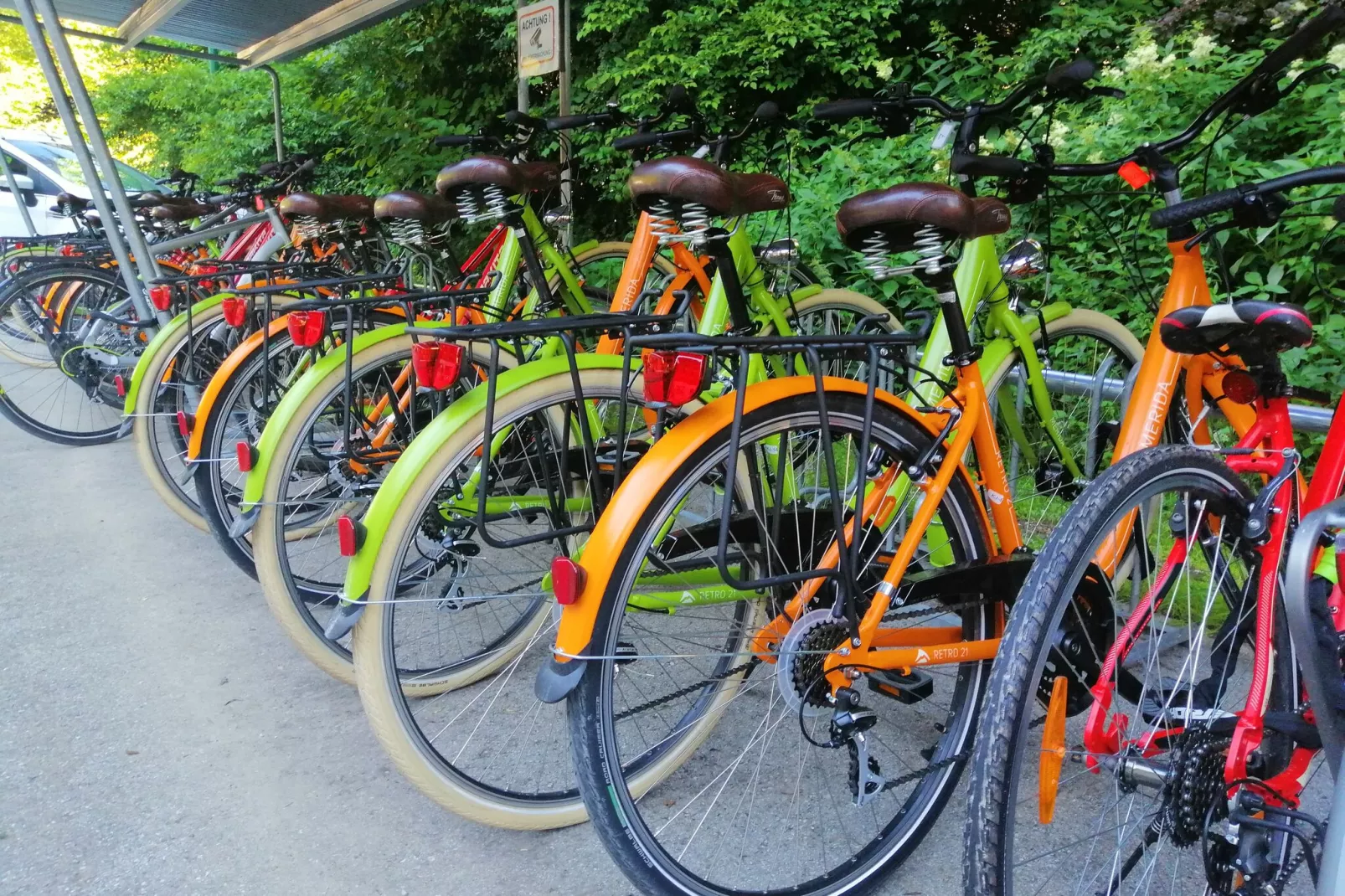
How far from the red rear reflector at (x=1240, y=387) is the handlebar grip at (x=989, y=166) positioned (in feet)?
2.35

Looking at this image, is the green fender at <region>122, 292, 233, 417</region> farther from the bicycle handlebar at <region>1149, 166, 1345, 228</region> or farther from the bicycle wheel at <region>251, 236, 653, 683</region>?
the bicycle handlebar at <region>1149, 166, 1345, 228</region>

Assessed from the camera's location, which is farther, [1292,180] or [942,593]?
[942,593]

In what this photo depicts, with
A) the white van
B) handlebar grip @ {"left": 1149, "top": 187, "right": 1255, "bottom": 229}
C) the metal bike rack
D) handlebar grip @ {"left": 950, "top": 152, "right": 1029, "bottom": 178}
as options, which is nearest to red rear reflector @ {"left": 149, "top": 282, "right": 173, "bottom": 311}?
handlebar grip @ {"left": 950, "top": 152, "right": 1029, "bottom": 178}

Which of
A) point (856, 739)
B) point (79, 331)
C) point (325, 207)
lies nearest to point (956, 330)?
point (856, 739)

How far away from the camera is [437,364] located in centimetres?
217

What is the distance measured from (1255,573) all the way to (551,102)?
6.14m

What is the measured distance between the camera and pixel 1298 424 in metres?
2.05

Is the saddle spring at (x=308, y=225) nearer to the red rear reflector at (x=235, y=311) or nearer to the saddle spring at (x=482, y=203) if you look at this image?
Result: the red rear reflector at (x=235, y=311)

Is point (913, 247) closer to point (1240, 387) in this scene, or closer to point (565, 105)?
point (1240, 387)

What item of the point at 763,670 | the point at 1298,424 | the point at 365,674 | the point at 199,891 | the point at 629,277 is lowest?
the point at 199,891

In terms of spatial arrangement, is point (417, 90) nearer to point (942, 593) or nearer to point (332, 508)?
point (332, 508)

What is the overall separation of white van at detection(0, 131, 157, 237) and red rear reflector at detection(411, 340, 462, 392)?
9206mm

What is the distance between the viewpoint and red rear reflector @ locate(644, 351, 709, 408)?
→ 1720 millimetres

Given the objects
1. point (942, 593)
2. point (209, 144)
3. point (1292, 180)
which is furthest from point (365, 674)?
point (209, 144)
